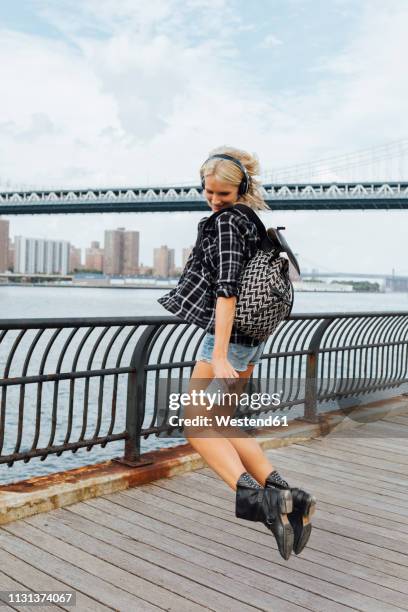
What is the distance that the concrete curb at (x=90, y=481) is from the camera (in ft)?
11.1

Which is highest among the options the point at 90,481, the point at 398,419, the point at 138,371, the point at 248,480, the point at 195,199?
the point at 195,199

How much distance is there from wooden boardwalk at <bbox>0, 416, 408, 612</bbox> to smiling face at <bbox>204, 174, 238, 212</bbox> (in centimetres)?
147

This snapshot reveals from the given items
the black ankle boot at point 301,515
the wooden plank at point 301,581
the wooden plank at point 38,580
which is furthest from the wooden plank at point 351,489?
the wooden plank at point 38,580

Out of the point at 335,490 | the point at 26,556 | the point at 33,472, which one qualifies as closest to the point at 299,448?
the point at 335,490

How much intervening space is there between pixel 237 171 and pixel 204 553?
1.64 metres

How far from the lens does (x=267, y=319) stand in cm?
264

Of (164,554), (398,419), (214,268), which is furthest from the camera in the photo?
(398,419)

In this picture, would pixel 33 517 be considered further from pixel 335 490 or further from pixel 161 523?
pixel 335 490

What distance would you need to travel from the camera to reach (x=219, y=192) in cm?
269

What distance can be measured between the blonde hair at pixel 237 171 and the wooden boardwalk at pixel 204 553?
149cm

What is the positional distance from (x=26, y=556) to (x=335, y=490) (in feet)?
6.22

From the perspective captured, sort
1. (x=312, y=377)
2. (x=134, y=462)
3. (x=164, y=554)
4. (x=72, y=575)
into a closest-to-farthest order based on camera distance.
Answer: (x=72, y=575)
(x=164, y=554)
(x=134, y=462)
(x=312, y=377)

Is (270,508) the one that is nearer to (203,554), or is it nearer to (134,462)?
(203,554)

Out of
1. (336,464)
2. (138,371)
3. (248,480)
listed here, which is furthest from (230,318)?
(336,464)
